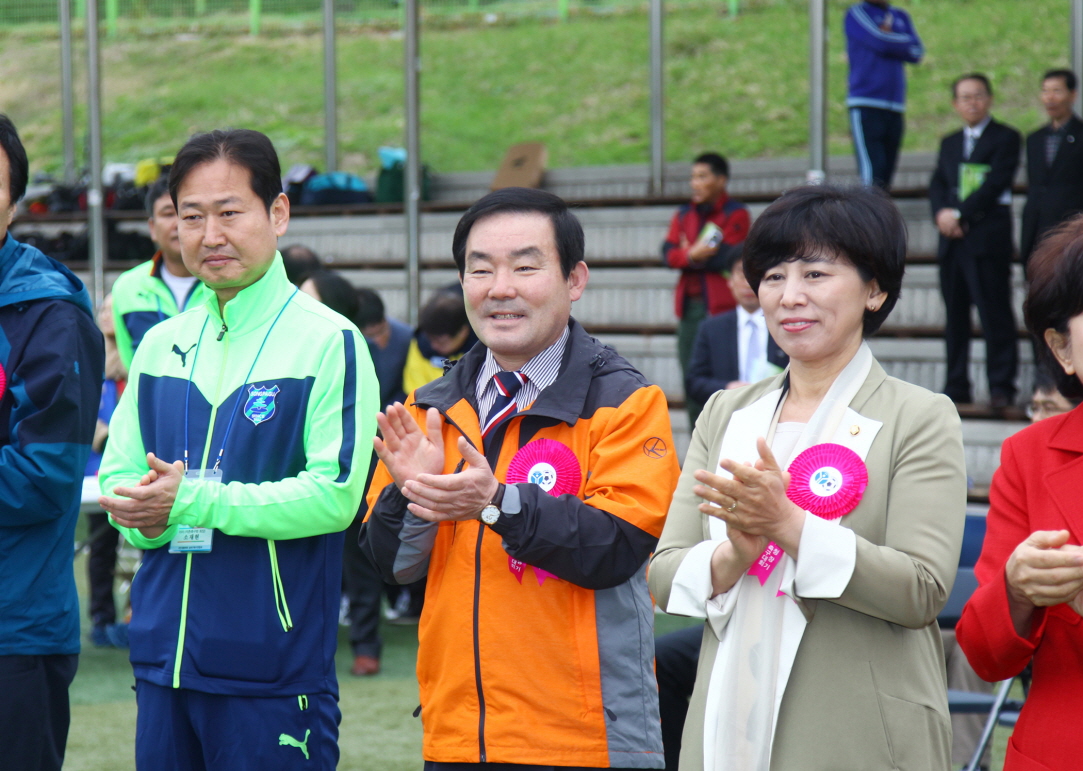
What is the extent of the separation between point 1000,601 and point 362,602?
378cm

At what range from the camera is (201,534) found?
7.32 feet

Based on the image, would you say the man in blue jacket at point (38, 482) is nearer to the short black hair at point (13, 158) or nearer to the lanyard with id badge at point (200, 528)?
the short black hair at point (13, 158)

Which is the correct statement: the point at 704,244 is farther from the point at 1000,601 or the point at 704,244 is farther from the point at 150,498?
the point at 1000,601

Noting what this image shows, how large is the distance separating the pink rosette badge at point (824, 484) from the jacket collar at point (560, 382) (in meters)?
0.41

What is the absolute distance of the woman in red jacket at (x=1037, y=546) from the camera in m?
1.66

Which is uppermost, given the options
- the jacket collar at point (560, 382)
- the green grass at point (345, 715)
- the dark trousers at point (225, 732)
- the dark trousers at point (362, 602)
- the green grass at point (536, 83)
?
the green grass at point (536, 83)

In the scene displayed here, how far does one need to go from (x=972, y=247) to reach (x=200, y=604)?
5.77 m

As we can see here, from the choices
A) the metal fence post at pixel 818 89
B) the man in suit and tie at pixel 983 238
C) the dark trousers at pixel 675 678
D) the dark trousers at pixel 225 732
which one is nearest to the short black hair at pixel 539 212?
the dark trousers at pixel 225 732

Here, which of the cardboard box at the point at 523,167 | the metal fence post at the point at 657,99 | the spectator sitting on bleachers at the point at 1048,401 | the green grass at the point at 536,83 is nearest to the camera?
the spectator sitting on bleachers at the point at 1048,401

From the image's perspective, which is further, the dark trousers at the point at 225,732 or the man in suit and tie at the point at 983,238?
the man in suit and tie at the point at 983,238

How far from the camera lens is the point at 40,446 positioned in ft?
7.48

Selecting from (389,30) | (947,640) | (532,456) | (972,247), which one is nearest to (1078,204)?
(972,247)

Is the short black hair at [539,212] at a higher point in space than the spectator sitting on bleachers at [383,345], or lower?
higher

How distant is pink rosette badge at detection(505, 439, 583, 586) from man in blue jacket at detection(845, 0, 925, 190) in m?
6.30
